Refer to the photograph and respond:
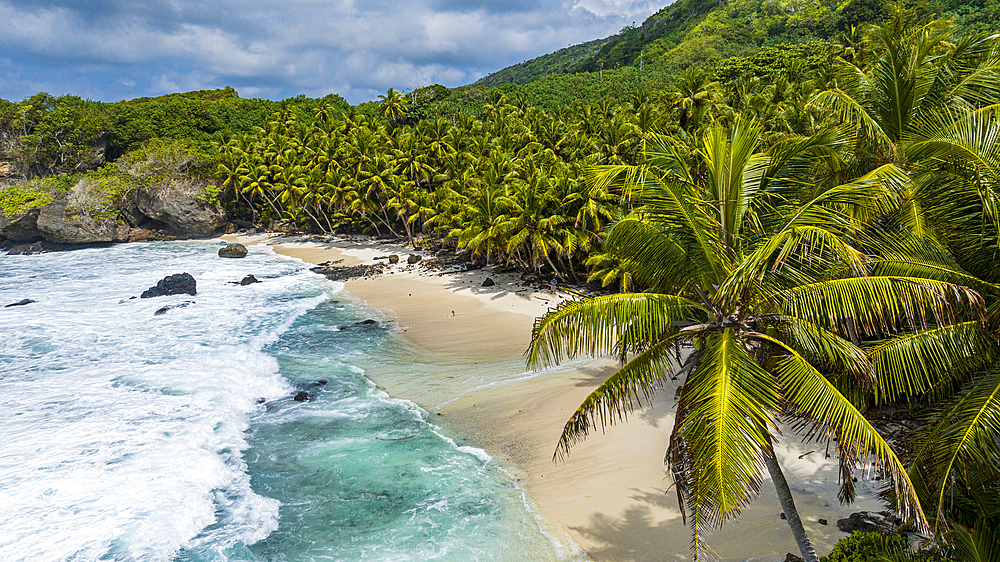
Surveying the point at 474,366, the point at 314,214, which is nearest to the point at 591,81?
the point at 314,214

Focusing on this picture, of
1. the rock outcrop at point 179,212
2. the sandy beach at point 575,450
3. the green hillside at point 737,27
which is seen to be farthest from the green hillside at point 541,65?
the sandy beach at point 575,450

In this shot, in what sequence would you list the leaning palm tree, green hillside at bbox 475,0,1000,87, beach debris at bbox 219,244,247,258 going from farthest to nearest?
green hillside at bbox 475,0,1000,87 < beach debris at bbox 219,244,247,258 < the leaning palm tree

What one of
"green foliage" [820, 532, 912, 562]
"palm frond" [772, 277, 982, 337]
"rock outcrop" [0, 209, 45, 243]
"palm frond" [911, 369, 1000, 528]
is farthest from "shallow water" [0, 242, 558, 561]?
"rock outcrop" [0, 209, 45, 243]

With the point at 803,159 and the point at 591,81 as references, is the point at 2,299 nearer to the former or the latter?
the point at 803,159

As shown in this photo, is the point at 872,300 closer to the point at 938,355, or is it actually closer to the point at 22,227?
the point at 938,355

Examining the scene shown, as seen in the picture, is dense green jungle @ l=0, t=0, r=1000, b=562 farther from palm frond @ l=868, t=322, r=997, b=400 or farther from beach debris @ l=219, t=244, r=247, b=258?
beach debris @ l=219, t=244, r=247, b=258

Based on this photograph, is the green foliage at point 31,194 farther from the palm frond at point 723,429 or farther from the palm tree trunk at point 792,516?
the palm tree trunk at point 792,516
